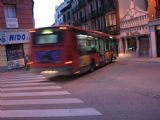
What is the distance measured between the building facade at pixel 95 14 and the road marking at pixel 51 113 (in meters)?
35.9

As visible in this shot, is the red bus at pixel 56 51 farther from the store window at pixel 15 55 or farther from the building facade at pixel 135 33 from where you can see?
the building facade at pixel 135 33

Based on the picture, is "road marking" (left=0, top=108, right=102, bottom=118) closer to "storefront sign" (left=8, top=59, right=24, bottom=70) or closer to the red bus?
the red bus

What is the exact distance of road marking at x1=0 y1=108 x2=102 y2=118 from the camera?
28.8ft

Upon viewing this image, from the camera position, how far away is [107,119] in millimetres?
7957

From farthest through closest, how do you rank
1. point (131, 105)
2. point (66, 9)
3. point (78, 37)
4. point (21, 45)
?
point (66, 9) → point (21, 45) → point (78, 37) → point (131, 105)

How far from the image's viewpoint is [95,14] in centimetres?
5416

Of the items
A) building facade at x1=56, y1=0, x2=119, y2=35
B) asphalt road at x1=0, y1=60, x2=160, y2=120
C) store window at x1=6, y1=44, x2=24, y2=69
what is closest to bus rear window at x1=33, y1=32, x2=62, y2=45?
asphalt road at x1=0, y1=60, x2=160, y2=120

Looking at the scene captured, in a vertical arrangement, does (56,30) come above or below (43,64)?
above

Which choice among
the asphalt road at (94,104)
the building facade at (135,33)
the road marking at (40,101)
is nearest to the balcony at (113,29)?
the building facade at (135,33)

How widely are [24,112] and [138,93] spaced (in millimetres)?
4176

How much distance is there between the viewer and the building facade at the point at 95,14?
45906mm

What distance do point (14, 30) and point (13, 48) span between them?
1.70 m

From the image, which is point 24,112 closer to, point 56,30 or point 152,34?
point 56,30

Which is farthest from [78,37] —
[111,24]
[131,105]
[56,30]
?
[111,24]
